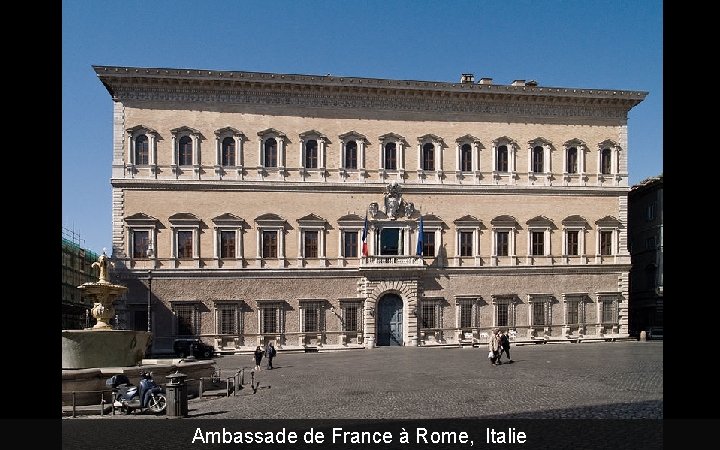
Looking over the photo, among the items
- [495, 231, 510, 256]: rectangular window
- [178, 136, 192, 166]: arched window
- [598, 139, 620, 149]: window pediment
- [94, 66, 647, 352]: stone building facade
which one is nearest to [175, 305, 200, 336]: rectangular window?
[94, 66, 647, 352]: stone building facade

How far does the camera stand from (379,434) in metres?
11.1

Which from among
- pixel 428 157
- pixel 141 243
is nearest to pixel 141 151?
pixel 141 243

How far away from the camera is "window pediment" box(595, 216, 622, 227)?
3753 cm

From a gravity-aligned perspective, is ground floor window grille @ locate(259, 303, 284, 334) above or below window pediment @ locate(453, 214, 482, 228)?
below

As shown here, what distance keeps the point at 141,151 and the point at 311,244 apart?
33.1ft

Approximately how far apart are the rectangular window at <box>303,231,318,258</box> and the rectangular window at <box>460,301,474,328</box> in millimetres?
8663

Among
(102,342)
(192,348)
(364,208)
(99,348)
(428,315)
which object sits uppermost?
(364,208)

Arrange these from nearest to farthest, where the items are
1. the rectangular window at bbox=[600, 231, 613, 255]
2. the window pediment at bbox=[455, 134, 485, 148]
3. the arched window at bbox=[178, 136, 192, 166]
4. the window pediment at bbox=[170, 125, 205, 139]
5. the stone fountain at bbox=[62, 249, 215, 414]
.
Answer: the stone fountain at bbox=[62, 249, 215, 414], the window pediment at bbox=[170, 125, 205, 139], the arched window at bbox=[178, 136, 192, 166], the window pediment at bbox=[455, 134, 485, 148], the rectangular window at bbox=[600, 231, 613, 255]

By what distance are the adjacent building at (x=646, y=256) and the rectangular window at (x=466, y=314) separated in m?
11.9

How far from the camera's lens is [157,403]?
14180mm

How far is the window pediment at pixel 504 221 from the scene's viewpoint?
36362 millimetres

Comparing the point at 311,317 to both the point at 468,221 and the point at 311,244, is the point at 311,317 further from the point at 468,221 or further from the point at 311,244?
the point at 468,221

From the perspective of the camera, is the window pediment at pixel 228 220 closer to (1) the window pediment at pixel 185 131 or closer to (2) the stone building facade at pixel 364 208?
(2) the stone building facade at pixel 364 208

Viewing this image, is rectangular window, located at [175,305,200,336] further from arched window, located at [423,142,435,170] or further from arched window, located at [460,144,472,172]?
arched window, located at [460,144,472,172]
